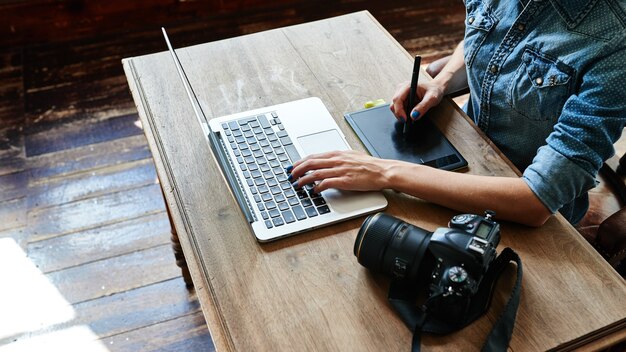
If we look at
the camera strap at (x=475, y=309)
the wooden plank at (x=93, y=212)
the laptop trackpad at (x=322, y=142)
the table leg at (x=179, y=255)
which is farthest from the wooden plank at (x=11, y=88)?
the camera strap at (x=475, y=309)

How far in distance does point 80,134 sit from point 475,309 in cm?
185

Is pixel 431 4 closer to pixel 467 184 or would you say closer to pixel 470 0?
pixel 470 0

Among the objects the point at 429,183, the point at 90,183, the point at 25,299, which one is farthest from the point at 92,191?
the point at 429,183

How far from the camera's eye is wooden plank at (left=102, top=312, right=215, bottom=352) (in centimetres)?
170

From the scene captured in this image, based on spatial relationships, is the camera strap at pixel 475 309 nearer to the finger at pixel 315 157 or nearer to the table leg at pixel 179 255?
the finger at pixel 315 157

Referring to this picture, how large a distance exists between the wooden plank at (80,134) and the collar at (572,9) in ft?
5.56

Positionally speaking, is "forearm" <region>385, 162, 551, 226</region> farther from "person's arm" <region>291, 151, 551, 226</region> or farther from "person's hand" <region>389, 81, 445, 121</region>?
"person's hand" <region>389, 81, 445, 121</region>

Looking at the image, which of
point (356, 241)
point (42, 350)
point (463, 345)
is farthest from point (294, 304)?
point (42, 350)

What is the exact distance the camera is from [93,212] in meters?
2.03

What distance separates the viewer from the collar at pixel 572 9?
102cm

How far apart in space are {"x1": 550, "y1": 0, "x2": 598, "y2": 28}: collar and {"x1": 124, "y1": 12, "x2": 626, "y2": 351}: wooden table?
0.27 m

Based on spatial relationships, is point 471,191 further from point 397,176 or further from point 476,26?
point 476,26

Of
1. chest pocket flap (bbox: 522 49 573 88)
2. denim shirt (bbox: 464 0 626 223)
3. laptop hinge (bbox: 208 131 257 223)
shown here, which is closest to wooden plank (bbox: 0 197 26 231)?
laptop hinge (bbox: 208 131 257 223)

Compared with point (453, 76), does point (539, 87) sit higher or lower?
→ higher
